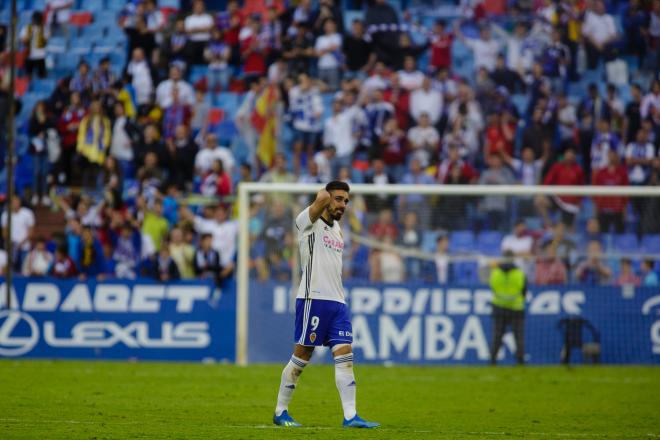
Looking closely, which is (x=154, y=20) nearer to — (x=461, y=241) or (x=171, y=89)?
(x=171, y=89)

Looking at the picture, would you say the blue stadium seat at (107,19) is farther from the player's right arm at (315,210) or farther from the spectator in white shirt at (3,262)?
the player's right arm at (315,210)

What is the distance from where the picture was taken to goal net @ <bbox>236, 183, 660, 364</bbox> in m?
19.4

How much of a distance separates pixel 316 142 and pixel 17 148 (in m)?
6.41

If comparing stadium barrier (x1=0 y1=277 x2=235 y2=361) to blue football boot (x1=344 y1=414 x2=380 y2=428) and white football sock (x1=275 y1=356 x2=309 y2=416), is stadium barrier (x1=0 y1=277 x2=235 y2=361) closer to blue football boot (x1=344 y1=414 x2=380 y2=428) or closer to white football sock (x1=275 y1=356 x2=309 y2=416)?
white football sock (x1=275 y1=356 x2=309 y2=416)

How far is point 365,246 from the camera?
781 inches

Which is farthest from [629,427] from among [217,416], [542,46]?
[542,46]

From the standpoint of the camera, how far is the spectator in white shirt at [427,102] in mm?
23703

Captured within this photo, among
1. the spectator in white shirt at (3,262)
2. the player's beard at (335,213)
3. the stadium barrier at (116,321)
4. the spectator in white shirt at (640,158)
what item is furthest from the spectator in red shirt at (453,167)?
the player's beard at (335,213)

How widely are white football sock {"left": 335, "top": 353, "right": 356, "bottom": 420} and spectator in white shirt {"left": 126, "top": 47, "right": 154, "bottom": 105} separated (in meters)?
15.4

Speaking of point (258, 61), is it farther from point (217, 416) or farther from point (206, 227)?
point (217, 416)

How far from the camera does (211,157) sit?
2295 cm

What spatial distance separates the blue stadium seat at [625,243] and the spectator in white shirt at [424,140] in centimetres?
466

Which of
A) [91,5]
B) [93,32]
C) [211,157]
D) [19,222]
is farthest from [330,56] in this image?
[19,222]

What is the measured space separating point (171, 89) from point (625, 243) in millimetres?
10172
